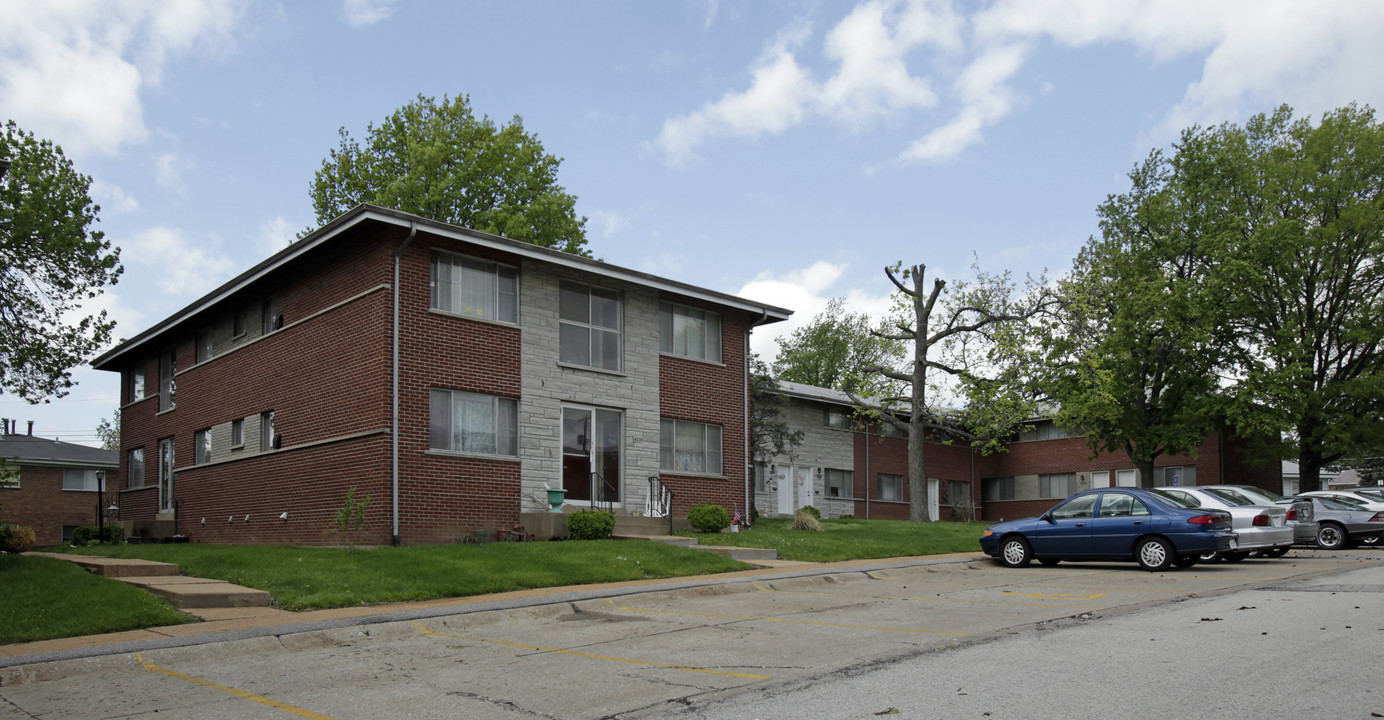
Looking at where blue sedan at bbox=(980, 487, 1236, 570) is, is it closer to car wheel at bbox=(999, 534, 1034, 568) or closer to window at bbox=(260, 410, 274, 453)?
car wheel at bbox=(999, 534, 1034, 568)

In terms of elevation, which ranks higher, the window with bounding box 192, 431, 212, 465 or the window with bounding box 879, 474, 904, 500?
the window with bounding box 192, 431, 212, 465

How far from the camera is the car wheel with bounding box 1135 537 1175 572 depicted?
16.4 m

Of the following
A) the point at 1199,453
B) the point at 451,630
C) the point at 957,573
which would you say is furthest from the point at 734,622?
the point at 1199,453

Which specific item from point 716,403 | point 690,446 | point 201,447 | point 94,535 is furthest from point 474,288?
point 94,535

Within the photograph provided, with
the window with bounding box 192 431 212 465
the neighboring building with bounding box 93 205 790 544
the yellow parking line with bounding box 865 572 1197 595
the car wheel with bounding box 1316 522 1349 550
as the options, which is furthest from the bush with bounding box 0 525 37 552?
the car wheel with bounding box 1316 522 1349 550

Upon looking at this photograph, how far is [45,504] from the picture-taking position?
4378 cm

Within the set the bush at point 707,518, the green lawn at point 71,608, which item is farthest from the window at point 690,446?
the green lawn at point 71,608

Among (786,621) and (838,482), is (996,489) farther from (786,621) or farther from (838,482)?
(786,621)

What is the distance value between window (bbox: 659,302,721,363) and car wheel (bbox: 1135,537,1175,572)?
11.6 m

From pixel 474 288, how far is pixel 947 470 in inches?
1192

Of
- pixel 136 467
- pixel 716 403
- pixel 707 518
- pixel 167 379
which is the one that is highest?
pixel 167 379

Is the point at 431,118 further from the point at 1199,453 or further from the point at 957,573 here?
the point at 1199,453

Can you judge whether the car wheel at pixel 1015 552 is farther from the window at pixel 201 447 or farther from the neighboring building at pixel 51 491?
the neighboring building at pixel 51 491

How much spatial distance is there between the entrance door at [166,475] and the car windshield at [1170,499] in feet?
82.5
